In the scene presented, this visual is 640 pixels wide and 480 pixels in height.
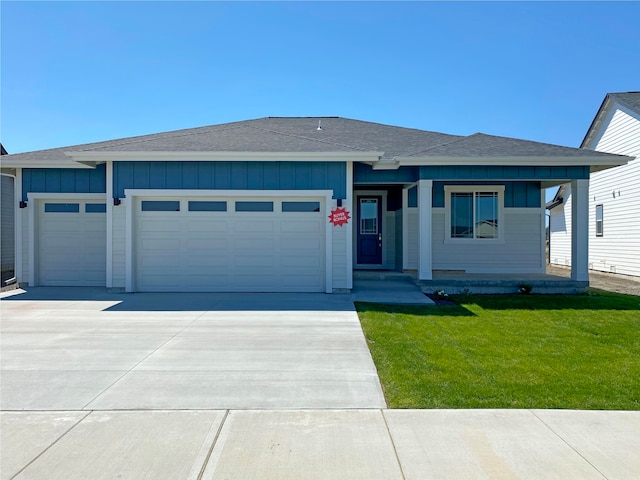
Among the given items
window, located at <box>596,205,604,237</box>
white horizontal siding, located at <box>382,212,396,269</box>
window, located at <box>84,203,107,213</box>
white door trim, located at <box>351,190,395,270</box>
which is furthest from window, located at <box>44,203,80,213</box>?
window, located at <box>596,205,604,237</box>

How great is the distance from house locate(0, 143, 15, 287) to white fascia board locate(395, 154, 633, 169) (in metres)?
14.8

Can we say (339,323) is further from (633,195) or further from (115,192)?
(633,195)

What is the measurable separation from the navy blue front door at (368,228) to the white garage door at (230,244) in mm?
3772

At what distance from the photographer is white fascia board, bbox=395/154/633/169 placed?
10781 mm

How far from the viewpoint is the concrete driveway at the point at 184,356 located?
439 centimetres

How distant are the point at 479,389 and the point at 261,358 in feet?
8.57

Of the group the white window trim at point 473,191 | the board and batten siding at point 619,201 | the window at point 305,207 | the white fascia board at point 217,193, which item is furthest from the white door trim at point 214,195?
the board and batten siding at point 619,201

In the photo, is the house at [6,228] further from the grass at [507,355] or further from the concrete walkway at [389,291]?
the grass at [507,355]

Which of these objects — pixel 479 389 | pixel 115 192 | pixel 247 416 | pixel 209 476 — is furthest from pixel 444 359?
pixel 115 192

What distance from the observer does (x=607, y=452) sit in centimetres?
337

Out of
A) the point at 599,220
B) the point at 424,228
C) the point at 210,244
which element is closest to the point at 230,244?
the point at 210,244

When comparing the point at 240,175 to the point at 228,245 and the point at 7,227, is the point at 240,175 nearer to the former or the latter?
the point at 228,245

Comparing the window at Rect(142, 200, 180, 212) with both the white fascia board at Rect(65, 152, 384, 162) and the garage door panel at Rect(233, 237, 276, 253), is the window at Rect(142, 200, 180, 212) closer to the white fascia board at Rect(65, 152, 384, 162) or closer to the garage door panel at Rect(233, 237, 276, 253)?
the white fascia board at Rect(65, 152, 384, 162)

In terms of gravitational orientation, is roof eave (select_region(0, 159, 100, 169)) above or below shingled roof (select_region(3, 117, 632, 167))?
below
